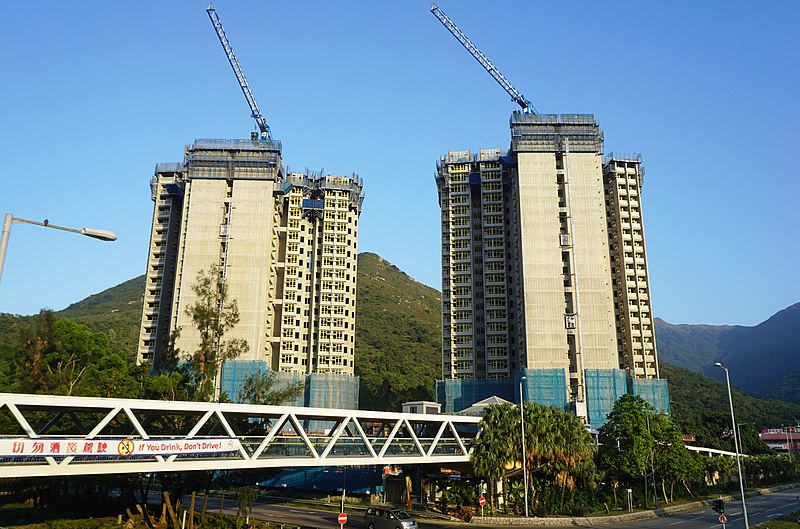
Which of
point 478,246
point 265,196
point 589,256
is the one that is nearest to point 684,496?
point 589,256

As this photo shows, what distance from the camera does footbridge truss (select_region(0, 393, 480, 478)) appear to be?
3444 centimetres

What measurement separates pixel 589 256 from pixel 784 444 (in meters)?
105

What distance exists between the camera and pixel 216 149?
421 ft

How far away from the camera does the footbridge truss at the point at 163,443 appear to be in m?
34.4

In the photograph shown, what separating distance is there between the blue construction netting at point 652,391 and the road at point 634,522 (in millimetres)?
42063

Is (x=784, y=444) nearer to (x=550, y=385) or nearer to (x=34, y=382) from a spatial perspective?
(x=550, y=385)

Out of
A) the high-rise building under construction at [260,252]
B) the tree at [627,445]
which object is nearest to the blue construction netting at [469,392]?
the high-rise building under construction at [260,252]

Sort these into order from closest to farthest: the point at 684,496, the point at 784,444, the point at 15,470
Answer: the point at 15,470, the point at 684,496, the point at 784,444

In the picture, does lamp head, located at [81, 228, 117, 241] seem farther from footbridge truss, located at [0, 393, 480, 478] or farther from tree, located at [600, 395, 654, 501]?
tree, located at [600, 395, 654, 501]

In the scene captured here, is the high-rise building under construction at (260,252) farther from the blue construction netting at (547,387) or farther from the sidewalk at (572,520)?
the sidewalk at (572,520)

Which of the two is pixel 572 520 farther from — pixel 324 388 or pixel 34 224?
pixel 324 388

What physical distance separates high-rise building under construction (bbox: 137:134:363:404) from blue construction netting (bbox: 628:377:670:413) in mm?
60767

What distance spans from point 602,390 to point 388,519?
7314cm

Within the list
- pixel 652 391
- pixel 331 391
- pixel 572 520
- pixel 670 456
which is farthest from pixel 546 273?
pixel 572 520
